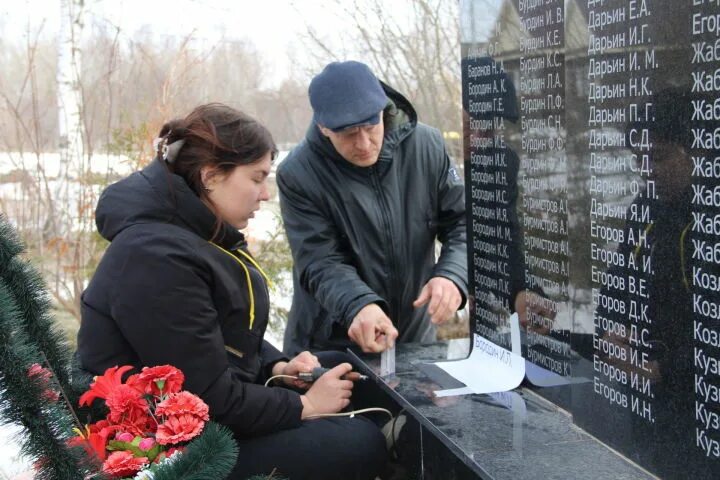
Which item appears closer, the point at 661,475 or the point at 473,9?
the point at 661,475

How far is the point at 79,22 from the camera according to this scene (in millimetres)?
7918

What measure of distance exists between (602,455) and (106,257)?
145 cm

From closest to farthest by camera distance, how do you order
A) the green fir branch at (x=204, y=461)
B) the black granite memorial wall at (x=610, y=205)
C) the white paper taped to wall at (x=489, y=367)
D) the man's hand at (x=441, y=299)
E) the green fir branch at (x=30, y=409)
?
the green fir branch at (x=30, y=409) → the green fir branch at (x=204, y=461) → the black granite memorial wall at (x=610, y=205) → the white paper taped to wall at (x=489, y=367) → the man's hand at (x=441, y=299)

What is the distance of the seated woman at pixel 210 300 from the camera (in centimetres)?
251

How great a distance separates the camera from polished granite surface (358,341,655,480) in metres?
2.05

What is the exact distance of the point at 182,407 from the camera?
1.99 meters

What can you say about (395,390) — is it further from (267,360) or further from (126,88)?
(126,88)

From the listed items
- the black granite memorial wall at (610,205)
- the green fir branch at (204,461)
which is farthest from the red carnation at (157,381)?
the black granite memorial wall at (610,205)

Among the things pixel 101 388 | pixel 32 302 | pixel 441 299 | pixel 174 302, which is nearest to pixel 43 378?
pixel 32 302

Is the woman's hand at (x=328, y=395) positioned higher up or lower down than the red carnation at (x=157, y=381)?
lower down

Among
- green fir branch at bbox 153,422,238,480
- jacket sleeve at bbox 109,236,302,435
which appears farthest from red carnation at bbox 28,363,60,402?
jacket sleeve at bbox 109,236,302,435

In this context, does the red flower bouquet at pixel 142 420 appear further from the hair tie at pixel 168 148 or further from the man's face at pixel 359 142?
the man's face at pixel 359 142

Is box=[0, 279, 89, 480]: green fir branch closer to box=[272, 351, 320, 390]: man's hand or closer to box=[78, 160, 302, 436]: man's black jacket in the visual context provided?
box=[78, 160, 302, 436]: man's black jacket

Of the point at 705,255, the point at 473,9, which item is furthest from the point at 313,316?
the point at 705,255
